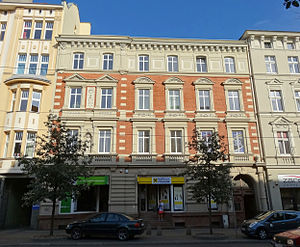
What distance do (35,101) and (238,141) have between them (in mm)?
18581

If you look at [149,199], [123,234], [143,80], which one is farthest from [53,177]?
[143,80]

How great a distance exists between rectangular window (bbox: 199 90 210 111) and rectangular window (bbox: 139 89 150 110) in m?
4.94

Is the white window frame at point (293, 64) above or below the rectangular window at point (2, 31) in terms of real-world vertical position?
below

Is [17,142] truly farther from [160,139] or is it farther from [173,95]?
[173,95]

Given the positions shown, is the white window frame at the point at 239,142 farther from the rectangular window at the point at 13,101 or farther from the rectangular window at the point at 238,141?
the rectangular window at the point at 13,101

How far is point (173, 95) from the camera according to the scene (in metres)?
22.2

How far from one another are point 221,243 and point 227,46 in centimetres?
1847

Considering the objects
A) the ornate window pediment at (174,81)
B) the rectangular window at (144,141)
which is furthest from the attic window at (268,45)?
the rectangular window at (144,141)

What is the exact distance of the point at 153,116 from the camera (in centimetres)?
2119

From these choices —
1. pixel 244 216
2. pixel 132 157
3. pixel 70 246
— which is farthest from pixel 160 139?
pixel 70 246

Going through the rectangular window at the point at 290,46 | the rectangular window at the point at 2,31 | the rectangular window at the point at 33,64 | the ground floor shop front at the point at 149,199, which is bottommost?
the ground floor shop front at the point at 149,199

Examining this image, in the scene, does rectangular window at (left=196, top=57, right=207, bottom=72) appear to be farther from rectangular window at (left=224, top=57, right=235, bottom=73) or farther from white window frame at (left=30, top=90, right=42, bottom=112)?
white window frame at (left=30, top=90, right=42, bottom=112)

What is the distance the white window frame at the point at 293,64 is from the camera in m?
23.8

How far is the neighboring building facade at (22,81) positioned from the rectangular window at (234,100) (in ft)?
54.5
